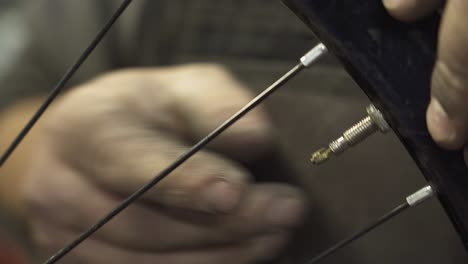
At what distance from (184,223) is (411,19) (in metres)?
0.22

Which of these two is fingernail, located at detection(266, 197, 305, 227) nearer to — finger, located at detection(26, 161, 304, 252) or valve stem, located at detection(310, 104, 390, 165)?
finger, located at detection(26, 161, 304, 252)

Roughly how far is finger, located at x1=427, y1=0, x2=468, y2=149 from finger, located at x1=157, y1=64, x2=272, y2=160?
0.19 meters

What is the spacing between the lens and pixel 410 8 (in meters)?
0.19

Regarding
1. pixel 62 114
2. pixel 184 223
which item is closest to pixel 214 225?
pixel 184 223

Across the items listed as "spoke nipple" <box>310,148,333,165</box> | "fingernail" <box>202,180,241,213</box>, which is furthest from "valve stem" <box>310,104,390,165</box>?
"fingernail" <box>202,180,241,213</box>

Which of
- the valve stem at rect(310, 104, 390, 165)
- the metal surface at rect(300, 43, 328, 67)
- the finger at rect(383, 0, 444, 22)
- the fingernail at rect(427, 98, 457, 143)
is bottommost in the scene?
the fingernail at rect(427, 98, 457, 143)

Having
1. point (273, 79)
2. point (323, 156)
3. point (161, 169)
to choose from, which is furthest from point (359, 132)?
point (273, 79)

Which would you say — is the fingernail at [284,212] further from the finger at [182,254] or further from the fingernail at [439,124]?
the fingernail at [439,124]

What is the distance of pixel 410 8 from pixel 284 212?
196mm

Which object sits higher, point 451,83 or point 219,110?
point 219,110

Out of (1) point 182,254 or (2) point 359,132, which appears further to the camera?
(1) point 182,254

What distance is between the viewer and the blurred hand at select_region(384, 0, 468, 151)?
0.19 m

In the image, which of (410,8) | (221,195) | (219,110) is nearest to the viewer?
(410,8)

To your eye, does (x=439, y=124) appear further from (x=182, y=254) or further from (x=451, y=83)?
(x=182, y=254)
